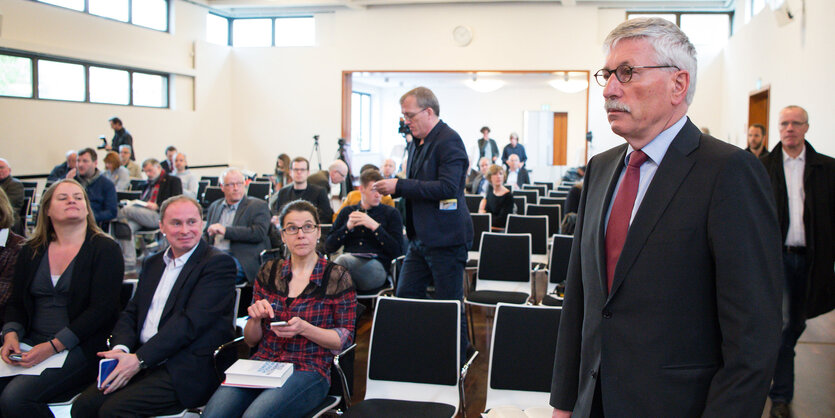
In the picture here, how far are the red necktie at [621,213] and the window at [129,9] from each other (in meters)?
11.1

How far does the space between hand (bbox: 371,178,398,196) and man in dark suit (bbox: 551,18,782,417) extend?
177cm

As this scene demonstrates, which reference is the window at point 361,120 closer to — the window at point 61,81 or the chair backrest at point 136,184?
the window at point 61,81

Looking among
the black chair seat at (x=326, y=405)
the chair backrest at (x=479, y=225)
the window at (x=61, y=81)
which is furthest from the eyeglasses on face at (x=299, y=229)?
the window at (x=61, y=81)

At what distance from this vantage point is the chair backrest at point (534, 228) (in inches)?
210

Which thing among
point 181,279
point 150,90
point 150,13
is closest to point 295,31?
point 150,13

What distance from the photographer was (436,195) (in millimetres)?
3059

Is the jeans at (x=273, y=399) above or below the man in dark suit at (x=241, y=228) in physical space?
below

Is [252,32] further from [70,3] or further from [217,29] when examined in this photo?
[70,3]

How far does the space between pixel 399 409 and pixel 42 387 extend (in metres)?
1.46

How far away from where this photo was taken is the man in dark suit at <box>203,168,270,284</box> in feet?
14.6

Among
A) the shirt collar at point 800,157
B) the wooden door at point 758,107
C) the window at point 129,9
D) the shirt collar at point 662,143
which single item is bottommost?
the shirt collar at point 662,143

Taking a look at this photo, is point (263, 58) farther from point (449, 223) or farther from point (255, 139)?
point (449, 223)

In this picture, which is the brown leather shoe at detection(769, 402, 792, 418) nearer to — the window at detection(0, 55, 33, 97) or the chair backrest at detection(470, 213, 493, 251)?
the chair backrest at detection(470, 213, 493, 251)

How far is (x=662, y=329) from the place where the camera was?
115 centimetres
